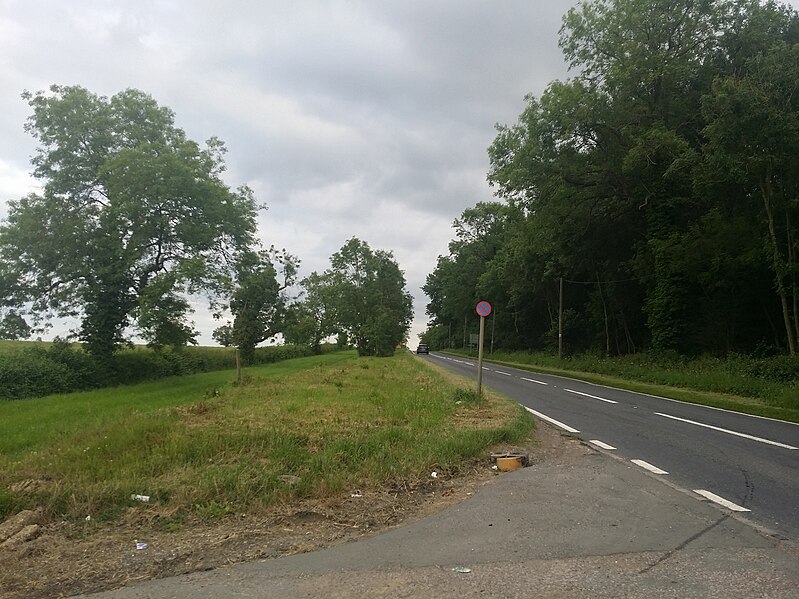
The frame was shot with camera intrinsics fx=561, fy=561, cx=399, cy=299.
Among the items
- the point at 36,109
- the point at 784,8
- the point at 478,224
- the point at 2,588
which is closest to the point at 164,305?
the point at 36,109

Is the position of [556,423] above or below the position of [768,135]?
Answer: below

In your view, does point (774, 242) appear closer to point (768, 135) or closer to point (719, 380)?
point (768, 135)

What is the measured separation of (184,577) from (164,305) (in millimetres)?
29168

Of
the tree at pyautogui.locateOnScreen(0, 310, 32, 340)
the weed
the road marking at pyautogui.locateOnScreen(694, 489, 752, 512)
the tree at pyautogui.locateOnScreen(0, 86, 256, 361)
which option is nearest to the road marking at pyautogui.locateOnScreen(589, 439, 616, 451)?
the road marking at pyautogui.locateOnScreen(694, 489, 752, 512)

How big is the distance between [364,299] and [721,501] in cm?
5949

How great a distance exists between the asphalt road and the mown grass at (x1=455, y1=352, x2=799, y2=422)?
1.21m

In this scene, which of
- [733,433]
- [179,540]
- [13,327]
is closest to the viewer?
[179,540]

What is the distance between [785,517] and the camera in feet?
18.3

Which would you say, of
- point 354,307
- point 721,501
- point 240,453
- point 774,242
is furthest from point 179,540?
point 354,307

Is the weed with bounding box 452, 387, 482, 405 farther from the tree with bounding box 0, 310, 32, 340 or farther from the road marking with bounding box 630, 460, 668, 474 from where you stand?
the tree with bounding box 0, 310, 32, 340

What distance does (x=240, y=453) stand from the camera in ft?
28.0

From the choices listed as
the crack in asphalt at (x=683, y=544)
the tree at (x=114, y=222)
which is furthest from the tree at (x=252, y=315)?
the crack in asphalt at (x=683, y=544)

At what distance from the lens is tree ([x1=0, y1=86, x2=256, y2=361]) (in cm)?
3084

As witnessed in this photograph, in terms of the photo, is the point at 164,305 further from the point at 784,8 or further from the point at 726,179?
the point at 784,8
